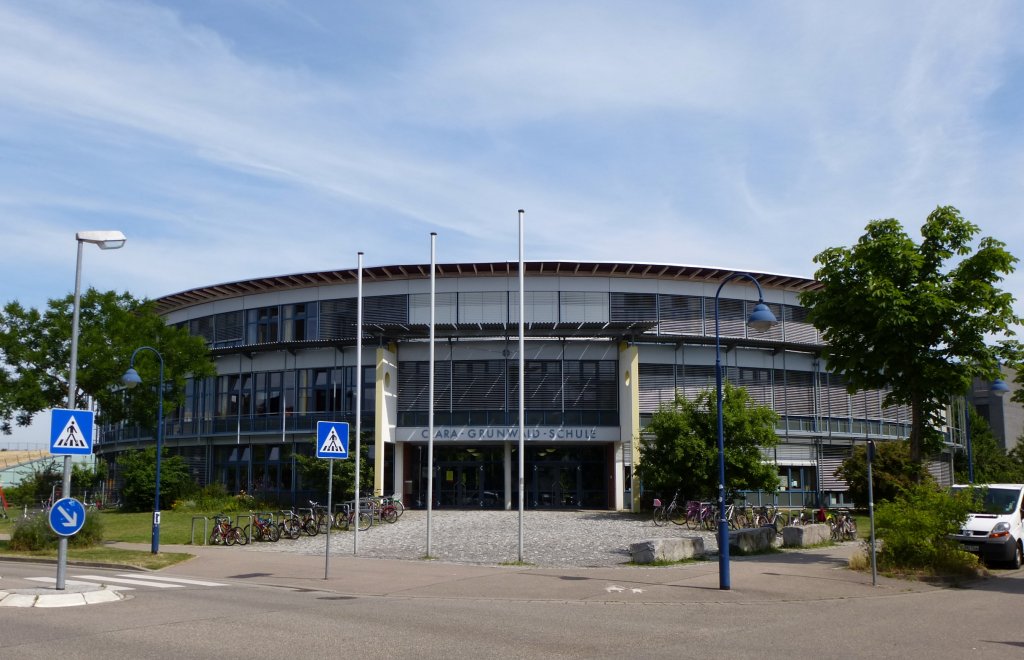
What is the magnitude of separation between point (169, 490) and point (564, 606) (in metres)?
34.0

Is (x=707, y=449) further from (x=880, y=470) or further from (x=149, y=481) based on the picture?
(x=149, y=481)

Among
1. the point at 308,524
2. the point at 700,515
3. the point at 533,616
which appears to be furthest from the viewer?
the point at 700,515

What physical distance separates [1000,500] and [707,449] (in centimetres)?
1279

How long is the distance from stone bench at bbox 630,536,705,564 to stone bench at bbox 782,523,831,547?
14.5ft

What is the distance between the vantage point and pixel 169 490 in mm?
43281

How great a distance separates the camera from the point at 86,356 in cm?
3212

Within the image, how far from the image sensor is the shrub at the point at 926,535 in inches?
718

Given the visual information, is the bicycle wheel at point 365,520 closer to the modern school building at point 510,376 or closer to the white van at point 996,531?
the modern school building at point 510,376

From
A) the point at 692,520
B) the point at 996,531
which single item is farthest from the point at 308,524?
the point at 996,531

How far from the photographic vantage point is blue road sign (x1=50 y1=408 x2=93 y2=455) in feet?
47.3

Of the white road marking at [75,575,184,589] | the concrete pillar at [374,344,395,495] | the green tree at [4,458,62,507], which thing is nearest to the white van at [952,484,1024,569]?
the white road marking at [75,575,184,589]

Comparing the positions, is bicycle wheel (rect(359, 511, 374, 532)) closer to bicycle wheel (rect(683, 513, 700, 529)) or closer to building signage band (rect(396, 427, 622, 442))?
building signage band (rect(396, 427, 622, 442))

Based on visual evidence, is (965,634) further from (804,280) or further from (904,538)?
(804,280)

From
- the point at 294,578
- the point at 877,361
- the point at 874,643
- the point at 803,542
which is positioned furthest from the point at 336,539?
the point at 874,643
